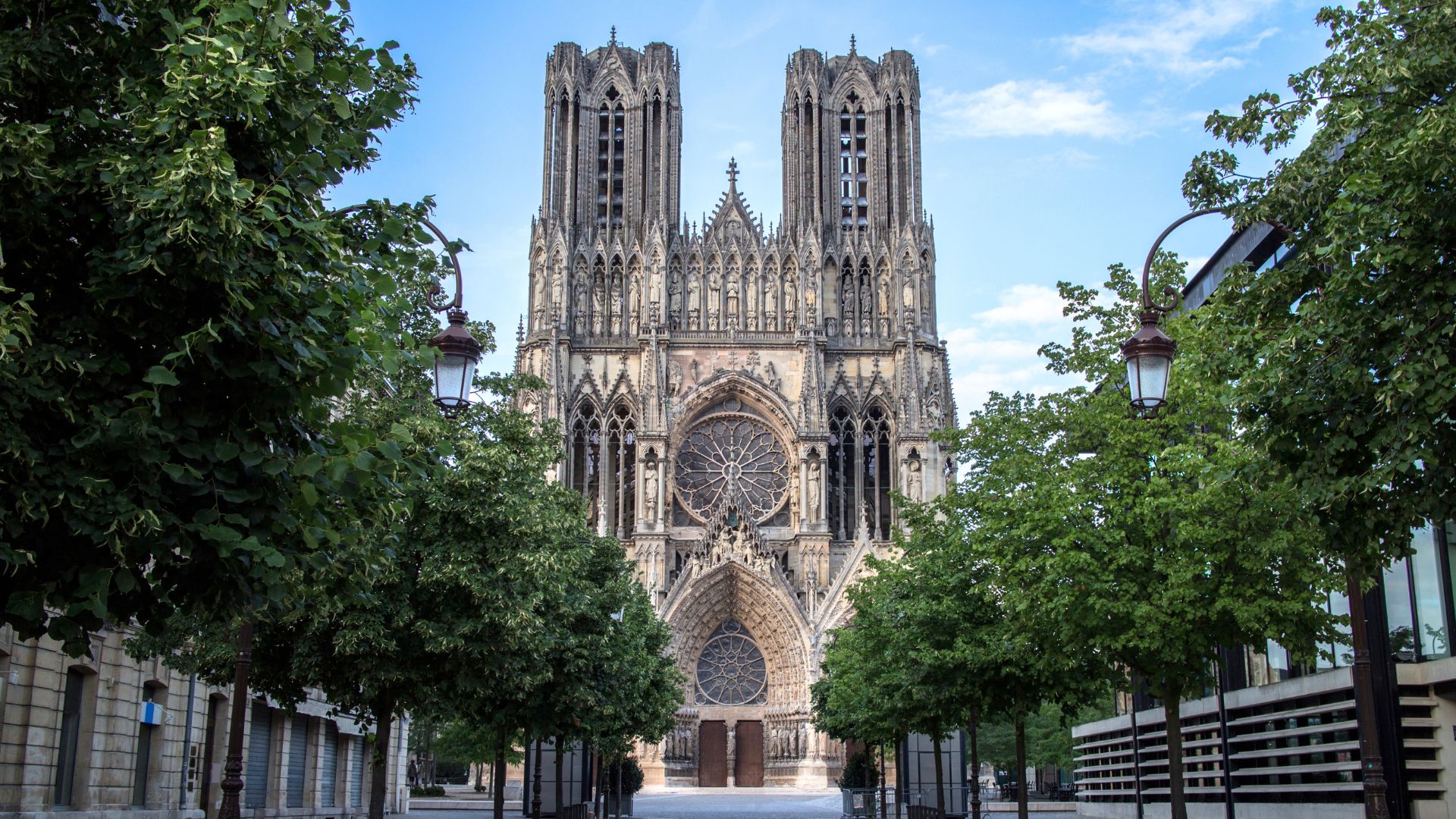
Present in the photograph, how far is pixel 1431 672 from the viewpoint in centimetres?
2069

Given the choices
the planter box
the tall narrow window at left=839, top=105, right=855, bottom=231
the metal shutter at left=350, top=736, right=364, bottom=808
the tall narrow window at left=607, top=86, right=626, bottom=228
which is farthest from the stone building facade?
the tall narrow window at left=839, top=105, right=855, bottom=231

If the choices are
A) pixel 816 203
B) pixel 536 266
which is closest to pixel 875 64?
pixel 816 203

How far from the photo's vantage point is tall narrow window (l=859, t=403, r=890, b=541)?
196 feet

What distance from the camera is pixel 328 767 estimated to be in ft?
123

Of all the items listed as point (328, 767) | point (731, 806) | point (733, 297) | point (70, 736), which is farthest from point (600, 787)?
point (733, 297)

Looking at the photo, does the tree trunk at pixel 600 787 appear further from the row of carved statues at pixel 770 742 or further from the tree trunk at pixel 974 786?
the row of carved statues at pixel 770 742

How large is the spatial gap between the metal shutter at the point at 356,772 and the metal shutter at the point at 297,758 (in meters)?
4.44

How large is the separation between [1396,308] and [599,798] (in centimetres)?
3229

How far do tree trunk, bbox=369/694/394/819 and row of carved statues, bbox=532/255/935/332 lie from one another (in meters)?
42.0

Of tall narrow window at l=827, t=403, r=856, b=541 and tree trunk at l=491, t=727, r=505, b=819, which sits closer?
tree trunk at l=491, t=727, r=505, b=819

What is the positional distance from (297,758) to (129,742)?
1187 centimetres

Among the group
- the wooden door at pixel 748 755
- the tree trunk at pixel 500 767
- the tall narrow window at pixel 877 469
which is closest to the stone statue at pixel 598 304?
the tall narrow window at pixel 877 469

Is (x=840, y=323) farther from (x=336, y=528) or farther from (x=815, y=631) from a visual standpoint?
(x=336, y=528)

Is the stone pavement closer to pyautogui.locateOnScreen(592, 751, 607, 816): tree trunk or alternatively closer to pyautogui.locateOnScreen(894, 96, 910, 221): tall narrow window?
pyautogui.locateOnScreen(592, 751, 607, 816): tree trunk
